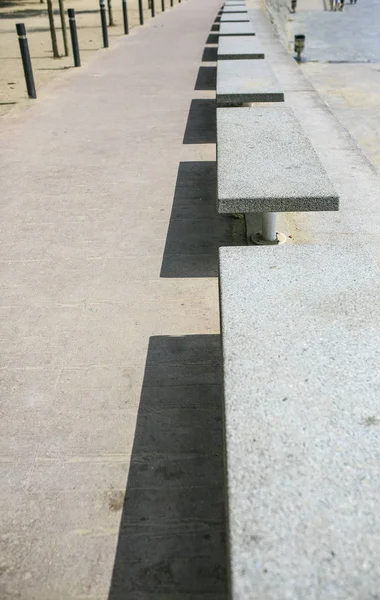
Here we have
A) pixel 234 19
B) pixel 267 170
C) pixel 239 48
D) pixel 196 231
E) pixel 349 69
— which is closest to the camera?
pixel 267 170

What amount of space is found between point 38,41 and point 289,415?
18493 mm

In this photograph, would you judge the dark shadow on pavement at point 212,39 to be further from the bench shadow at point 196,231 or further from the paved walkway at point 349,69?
the bench shadow at point 196,231

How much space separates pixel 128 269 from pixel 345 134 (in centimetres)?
365

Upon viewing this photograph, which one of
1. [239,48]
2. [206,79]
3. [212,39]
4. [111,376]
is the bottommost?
[212,39]

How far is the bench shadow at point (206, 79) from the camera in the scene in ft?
A: 32.6

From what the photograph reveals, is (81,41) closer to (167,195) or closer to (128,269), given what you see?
(167,195)

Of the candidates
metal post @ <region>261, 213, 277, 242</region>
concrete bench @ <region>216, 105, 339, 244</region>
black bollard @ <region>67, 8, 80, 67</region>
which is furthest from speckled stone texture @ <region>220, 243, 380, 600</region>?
black bollard @ <region>67, 8, 80, 67</region>

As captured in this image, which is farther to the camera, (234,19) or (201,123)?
(234,19)

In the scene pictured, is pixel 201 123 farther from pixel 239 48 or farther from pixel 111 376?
pixel 111 376

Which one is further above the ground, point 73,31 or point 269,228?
point 73,31

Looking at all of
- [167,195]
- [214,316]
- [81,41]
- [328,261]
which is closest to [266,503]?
[328,261]

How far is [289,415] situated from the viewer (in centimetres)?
182

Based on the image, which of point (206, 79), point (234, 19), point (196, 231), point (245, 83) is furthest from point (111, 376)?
point (234, 19)

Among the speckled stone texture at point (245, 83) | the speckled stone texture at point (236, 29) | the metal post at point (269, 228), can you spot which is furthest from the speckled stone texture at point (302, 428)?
the speckled stone texture at point (236, 29)
